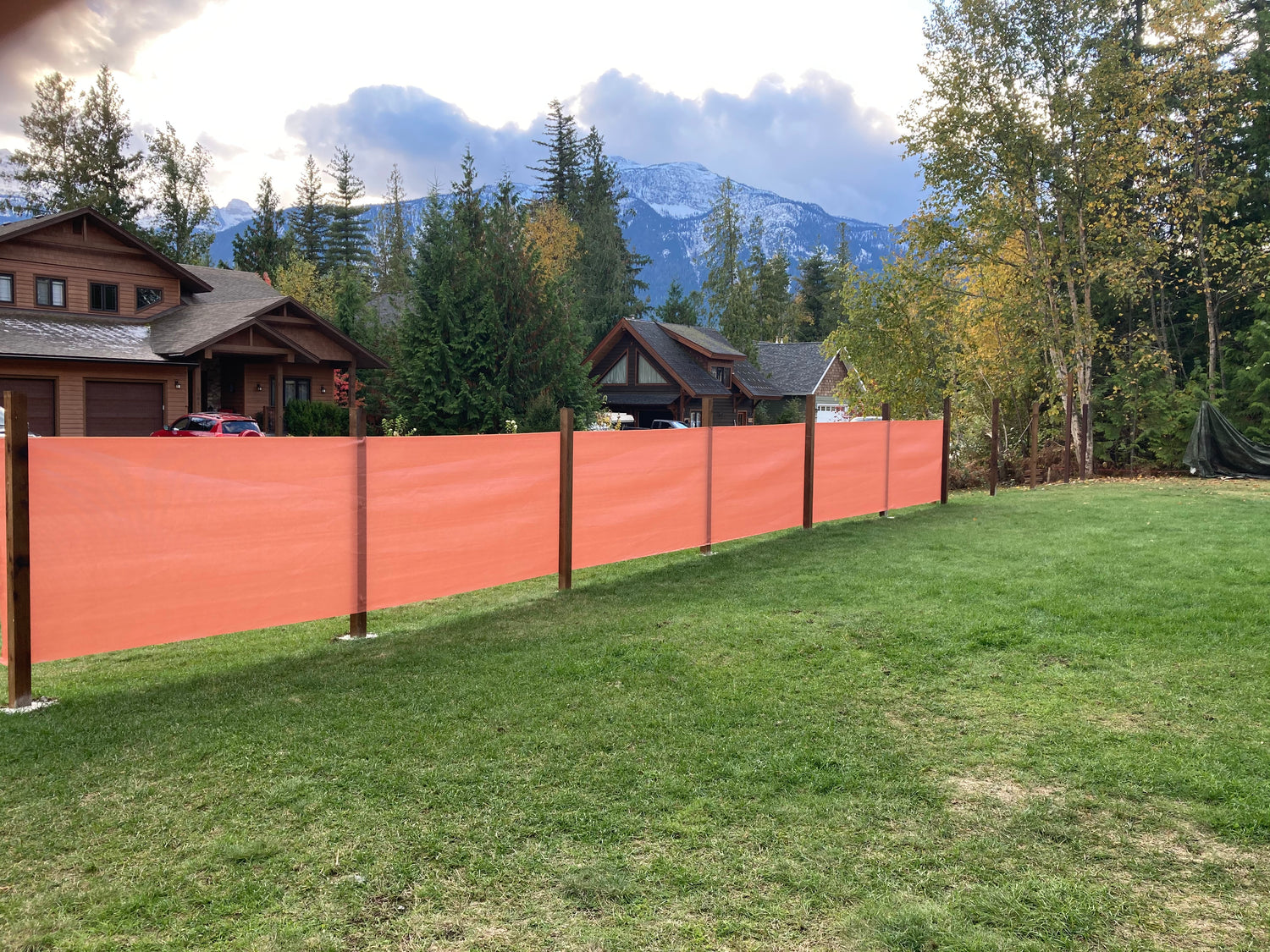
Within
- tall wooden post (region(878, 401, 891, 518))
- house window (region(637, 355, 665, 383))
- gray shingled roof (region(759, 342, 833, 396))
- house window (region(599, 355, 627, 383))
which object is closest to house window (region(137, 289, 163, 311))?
house window (region(599, 355, 627, 383))

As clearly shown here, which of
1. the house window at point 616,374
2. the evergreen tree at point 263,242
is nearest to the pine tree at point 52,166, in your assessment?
the evergreen tree at point 263,242

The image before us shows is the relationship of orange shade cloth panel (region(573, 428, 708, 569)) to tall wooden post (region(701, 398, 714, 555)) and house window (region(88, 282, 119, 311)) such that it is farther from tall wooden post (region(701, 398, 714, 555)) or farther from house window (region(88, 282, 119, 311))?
house window (region(88, 282, 119, 311))

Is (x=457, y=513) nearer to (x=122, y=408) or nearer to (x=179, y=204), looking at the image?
(x=122, y=408)

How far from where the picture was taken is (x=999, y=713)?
5.26 m

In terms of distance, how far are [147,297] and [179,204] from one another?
87.4 feet

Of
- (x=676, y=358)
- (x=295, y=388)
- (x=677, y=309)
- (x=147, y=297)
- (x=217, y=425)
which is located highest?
(x=677, y=309)

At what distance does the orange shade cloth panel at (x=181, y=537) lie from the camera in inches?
209

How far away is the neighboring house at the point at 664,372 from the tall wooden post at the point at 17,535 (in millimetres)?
40996

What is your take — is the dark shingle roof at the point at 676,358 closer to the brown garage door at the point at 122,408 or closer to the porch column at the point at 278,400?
the porch column at the point at 278,400

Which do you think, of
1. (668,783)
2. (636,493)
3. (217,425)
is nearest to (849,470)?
(636,493)

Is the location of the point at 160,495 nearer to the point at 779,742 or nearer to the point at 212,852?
the point at 212,852

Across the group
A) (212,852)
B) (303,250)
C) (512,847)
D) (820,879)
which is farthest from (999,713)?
(303,250)

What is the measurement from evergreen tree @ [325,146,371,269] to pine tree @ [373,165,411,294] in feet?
6.37

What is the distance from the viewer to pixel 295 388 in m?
34.6
